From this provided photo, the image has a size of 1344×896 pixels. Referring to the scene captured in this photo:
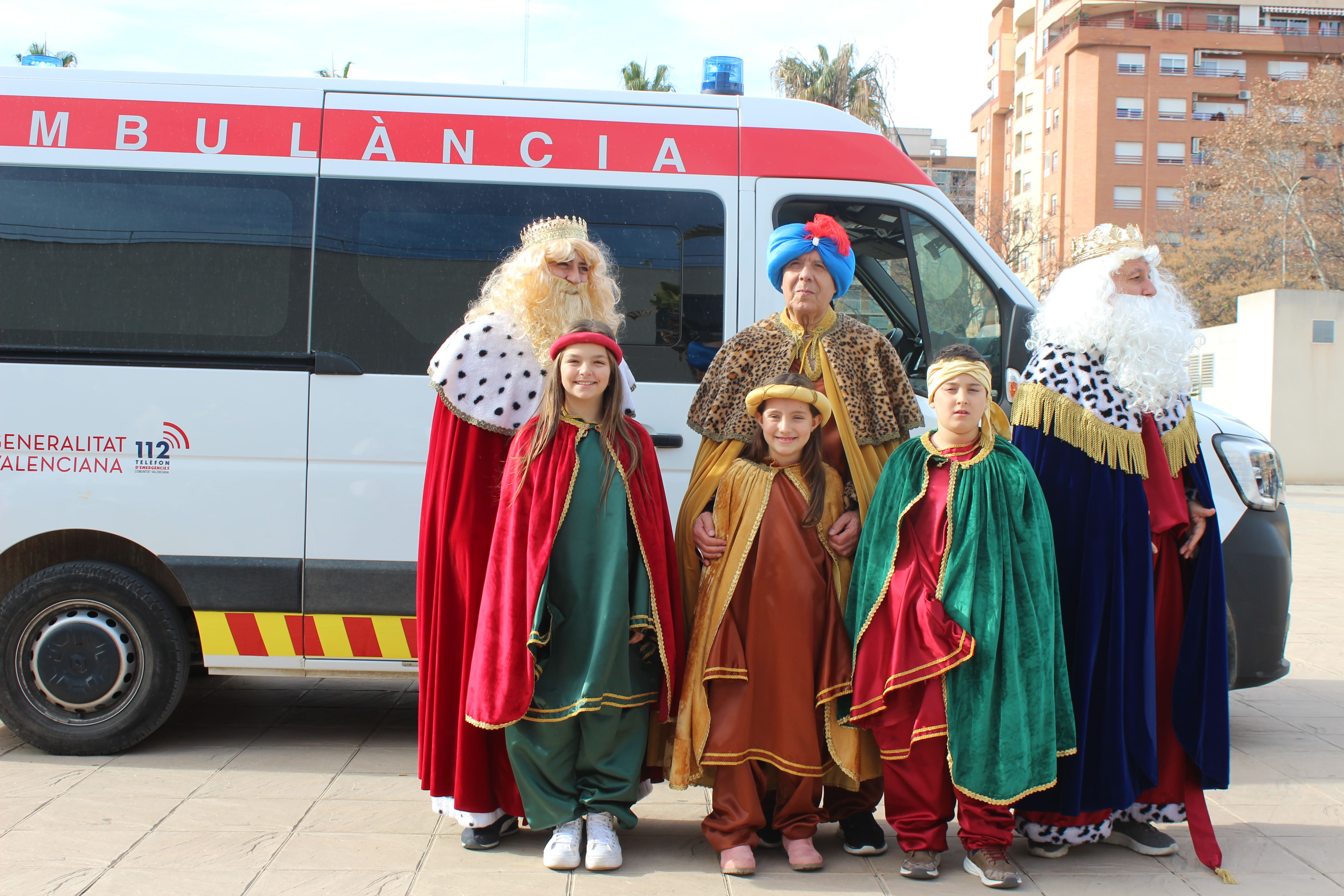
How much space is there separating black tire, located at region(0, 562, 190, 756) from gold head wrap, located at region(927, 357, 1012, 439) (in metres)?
3.24

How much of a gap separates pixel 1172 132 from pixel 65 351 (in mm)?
52232

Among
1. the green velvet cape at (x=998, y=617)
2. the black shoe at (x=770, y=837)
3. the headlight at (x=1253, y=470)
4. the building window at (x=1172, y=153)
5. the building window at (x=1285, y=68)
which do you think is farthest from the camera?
the building window at (x=1285, y=68)

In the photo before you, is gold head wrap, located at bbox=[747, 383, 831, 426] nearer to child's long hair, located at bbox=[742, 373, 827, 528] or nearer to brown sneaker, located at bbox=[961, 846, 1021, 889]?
child's long hair, located at bbox=[742, 373, 827, 528]

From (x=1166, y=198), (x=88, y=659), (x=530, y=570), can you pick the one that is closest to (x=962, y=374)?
(x=530, y=570)

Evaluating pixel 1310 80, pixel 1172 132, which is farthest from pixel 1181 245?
pixel 1172 132

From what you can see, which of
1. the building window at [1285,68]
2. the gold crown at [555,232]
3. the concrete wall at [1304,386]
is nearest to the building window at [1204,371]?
the concrete wall at [1304,386]

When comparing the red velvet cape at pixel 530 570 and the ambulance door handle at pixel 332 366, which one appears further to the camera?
the ambulance door handle at pixel 332 366

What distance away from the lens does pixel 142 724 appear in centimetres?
440

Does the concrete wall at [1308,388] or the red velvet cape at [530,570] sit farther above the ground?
the concrete wall at [1308,388]

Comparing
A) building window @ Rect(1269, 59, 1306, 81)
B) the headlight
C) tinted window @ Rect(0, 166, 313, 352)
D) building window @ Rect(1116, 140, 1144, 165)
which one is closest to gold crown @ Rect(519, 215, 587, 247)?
tinted window @ Rect(0, 166, 313, 352)

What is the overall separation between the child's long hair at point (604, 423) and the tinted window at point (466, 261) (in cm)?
107

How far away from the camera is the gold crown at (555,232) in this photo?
3.47 metres

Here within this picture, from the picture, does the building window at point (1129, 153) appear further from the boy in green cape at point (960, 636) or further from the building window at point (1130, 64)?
the boy in green cape at point (960, 636)

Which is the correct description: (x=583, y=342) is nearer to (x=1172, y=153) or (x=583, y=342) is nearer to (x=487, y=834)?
(x=487, y=834)
